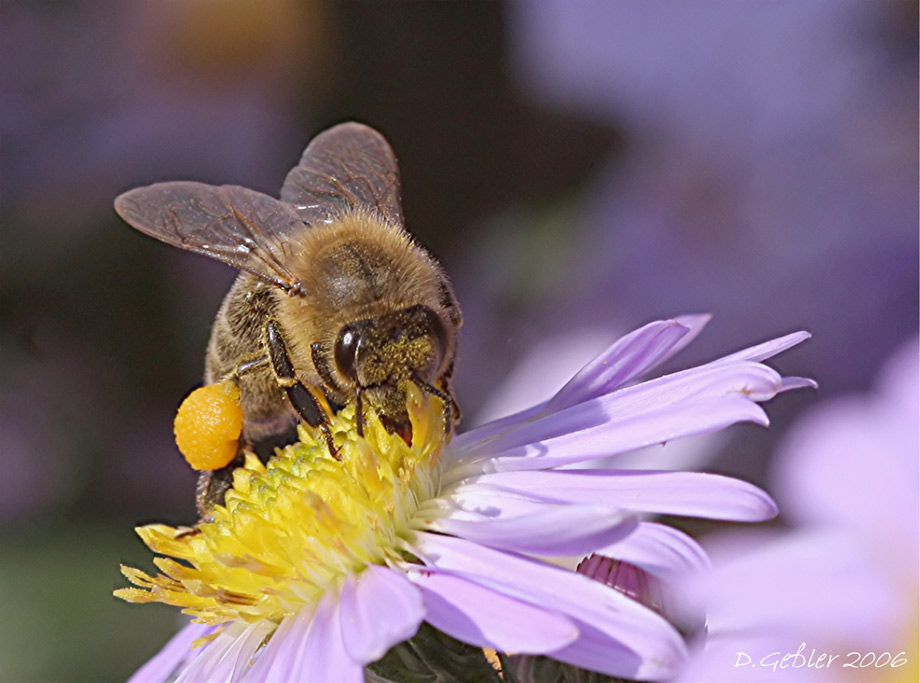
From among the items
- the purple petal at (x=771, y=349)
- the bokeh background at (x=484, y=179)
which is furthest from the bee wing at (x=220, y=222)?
the bokeh background at (x=484, y=179)

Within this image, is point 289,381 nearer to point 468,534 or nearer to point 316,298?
point 316,298

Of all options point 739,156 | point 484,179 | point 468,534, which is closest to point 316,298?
point 468,534

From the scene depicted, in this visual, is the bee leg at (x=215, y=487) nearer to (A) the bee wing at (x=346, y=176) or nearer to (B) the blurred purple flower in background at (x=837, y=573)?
(A) the bee wing at (x=346, y=176)

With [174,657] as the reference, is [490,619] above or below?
above

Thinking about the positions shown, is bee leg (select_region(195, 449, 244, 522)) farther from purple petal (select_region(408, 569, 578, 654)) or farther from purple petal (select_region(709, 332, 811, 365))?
purple petal (select_region(709, 332, 811, 365))

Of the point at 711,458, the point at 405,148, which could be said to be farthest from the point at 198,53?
the point at 711,458
